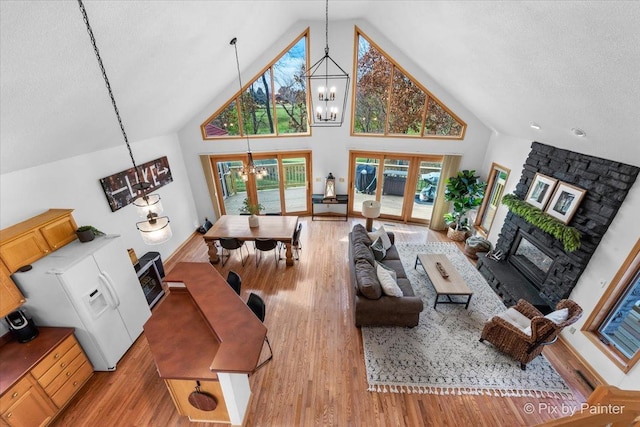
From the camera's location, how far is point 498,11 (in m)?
2.63

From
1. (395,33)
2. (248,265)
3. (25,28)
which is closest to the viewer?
(25,28)

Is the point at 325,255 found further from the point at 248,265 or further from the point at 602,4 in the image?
the point at 602,4

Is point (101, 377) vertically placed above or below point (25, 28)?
below

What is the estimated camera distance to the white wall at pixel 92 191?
130 inches

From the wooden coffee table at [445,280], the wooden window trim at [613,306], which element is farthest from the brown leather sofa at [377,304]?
the wooden window trim at [613,306]

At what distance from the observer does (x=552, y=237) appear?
14.4 ft

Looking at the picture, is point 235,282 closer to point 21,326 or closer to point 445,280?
point 21,326

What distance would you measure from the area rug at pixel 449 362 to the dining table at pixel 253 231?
2.39m

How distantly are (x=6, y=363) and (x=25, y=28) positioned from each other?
3392mm

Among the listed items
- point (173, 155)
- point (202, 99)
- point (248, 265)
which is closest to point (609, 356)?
point (248, 265)

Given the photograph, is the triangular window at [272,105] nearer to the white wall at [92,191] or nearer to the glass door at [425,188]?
the white wall at [92,191]

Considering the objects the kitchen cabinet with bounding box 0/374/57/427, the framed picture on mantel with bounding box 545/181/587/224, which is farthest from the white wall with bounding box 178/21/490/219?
the kitchen cabinet with bounding box 0/374/57/427

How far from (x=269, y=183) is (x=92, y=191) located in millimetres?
4252

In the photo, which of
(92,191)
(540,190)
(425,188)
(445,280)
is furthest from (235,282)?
(425,188)
